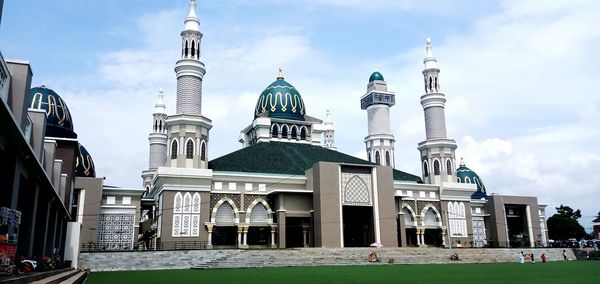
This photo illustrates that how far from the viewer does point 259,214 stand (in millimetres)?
34531

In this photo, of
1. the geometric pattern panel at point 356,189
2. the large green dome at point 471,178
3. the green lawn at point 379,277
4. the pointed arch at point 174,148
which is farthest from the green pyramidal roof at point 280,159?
the green lawn at point 379,277

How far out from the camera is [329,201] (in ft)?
108

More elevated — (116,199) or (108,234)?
(116,199)

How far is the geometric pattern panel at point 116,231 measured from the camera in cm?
3347

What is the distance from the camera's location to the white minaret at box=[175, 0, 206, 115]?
35.0 metres

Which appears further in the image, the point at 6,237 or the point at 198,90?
the point at 198,90

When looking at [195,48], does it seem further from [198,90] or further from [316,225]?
[316,225]

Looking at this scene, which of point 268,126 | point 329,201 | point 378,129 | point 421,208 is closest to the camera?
point 329,201

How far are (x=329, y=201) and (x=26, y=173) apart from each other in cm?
2115

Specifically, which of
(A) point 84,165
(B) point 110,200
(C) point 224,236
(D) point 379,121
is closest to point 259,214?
(C) point 224,236

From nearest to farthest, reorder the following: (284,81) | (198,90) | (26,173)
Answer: (26,173)
(198,90)
(284,81)

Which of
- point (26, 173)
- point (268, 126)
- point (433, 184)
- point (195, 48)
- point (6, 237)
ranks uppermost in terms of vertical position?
point (195, 48)

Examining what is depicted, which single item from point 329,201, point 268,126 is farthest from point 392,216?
point 268,126

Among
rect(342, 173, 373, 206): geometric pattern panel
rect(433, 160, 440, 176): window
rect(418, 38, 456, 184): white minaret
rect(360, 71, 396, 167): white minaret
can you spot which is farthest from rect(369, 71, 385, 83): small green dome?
rect(342, 173, 373, 206): geometric pattern panel
